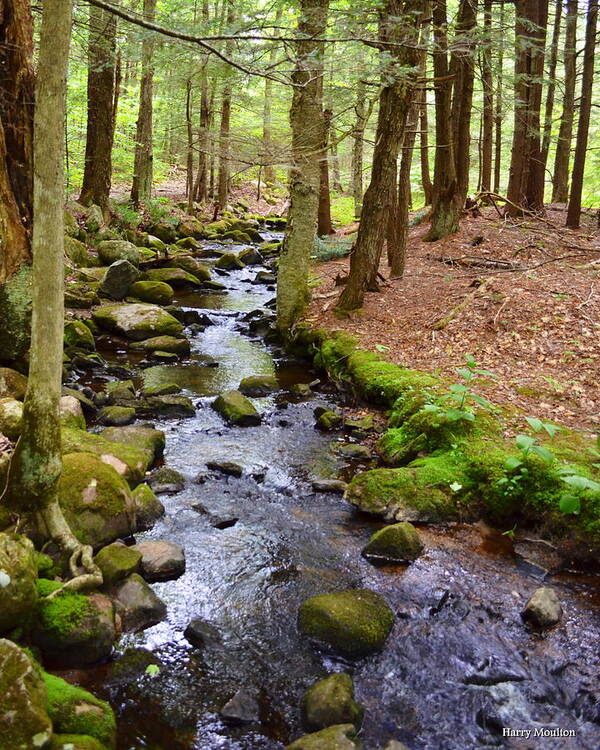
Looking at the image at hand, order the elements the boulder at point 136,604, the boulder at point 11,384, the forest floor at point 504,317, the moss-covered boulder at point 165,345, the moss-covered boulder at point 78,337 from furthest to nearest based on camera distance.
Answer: the moss-covered boulder at point 165,345
the moss-covered boulder at point 78,337
the forest floor at point 504,317
the boulder at point 11,384
the boulder at point 136,604

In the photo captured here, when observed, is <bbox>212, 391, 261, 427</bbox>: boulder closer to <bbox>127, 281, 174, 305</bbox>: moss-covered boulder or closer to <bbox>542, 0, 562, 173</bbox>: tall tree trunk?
<bbox>127, 281, 174, 305</bbox>: moss-covered boulder

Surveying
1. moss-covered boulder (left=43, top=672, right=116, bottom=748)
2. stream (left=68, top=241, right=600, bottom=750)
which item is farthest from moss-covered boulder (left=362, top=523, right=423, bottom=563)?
moss-covered boulder (left=43, top=672, right=116, bottom=748)

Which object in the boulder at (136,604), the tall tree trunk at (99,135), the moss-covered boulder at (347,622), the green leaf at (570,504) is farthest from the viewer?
the tall tree trunk at (99,135)

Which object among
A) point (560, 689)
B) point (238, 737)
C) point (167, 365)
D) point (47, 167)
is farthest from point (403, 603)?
point (167, 365)

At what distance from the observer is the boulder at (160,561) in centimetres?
472

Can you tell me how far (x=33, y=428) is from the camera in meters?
3.87

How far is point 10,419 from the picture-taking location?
529cm

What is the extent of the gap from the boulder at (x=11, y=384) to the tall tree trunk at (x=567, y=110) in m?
17.3

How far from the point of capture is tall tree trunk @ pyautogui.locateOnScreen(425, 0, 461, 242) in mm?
13031

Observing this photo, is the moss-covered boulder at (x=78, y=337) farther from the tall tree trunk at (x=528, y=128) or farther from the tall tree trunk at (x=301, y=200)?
the tall tree trunk at (x=528, y=128)

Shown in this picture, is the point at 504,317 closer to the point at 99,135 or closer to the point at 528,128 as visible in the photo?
the point at 528,128

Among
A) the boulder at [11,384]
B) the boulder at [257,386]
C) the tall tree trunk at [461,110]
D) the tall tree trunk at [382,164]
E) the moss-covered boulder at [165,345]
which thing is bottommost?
the boulder at [257,386]

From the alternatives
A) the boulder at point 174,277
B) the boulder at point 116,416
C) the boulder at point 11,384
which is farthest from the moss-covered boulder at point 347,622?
the boulder at point 174,277

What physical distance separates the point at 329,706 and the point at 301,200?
951cm
